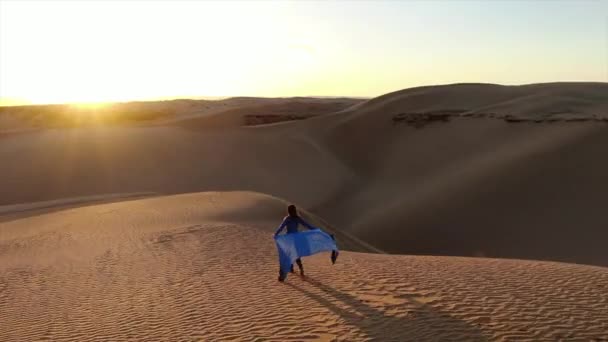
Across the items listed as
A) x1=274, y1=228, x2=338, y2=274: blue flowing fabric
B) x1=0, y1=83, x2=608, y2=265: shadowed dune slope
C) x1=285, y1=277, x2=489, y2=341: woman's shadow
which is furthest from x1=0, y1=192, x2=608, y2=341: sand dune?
x1=0, y1=83, x2=608, y2=265: shadowed dune slope

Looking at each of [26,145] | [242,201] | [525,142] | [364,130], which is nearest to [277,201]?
[242,201]

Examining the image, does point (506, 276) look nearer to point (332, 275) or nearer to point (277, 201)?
point (332, 275)

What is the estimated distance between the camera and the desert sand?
7.70 meters

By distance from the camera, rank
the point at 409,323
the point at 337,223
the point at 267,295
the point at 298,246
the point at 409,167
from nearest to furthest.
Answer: the point at 409,323, the point at 267,295, the point at 298,246, the point at 337,223, the point at 409,167

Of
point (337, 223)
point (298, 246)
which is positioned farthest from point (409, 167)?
A: point (298, 246)

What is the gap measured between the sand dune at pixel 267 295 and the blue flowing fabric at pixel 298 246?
439 mm

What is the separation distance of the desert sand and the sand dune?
4 centimetres

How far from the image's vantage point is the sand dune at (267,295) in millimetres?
7012

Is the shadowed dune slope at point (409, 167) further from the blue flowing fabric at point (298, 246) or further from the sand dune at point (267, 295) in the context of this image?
the blue flowing fabric at point (298, 246)

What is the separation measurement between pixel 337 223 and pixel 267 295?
16.9 m

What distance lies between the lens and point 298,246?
930 cm

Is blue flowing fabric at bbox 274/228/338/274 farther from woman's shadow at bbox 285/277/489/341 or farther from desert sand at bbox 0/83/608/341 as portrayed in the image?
woman's shadow at bbox 285/277/489/341

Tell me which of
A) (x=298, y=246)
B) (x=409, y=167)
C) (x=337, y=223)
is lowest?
(x=337, y=223)

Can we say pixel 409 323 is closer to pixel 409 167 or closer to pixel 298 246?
pixel 298 246
